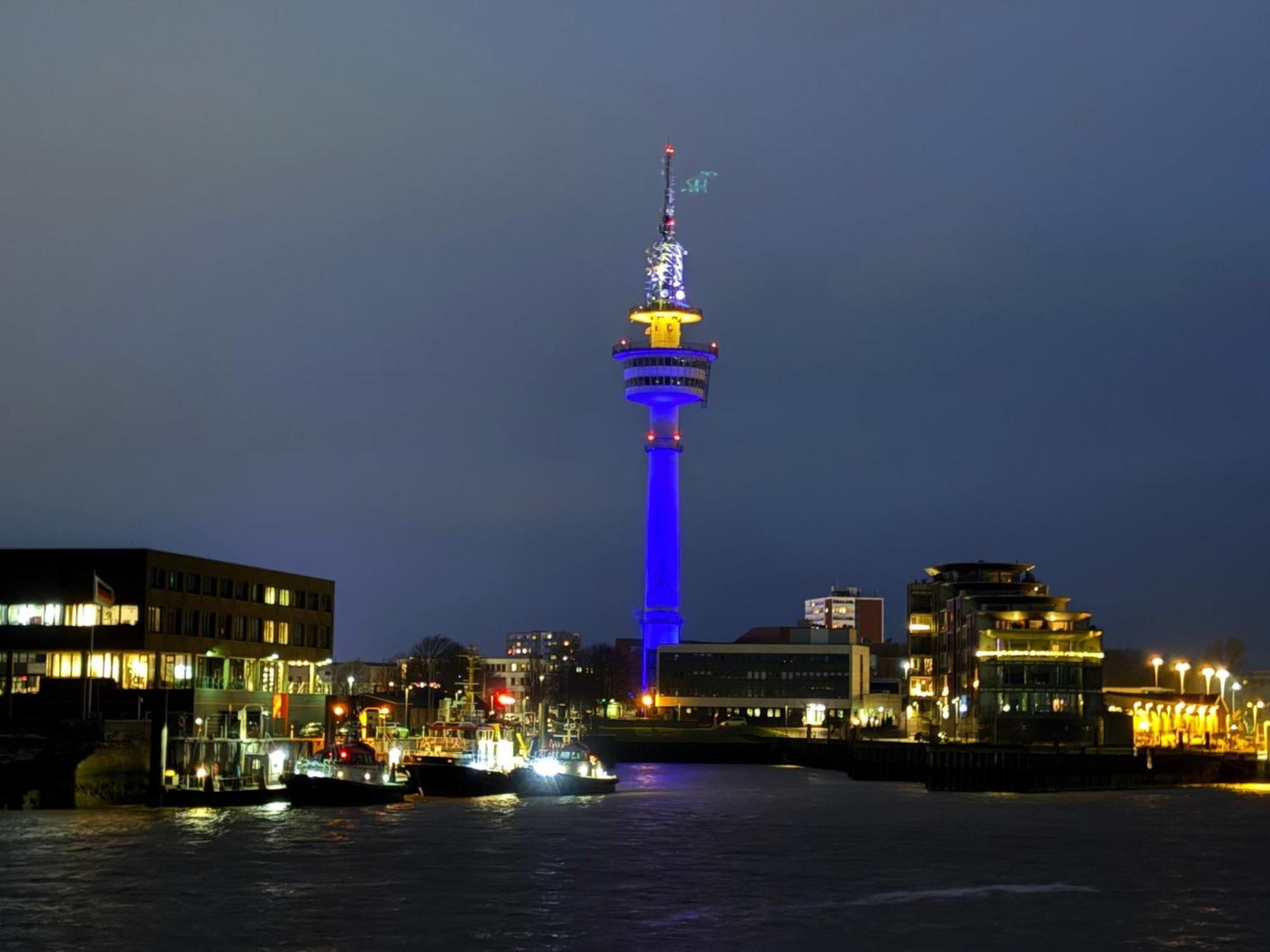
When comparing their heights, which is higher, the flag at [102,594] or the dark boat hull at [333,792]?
the flag at [102,594]

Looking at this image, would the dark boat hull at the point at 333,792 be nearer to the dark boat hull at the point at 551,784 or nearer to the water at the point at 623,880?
the water at the point at 623,880

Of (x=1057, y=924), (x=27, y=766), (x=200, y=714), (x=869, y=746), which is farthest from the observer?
(x=869, y=746)

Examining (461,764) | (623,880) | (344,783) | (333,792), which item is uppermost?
(461,764)

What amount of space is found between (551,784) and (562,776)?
107cm

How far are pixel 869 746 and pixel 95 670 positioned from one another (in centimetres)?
7378

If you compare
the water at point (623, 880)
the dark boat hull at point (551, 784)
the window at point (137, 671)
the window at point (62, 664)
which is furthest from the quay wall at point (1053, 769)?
the window at point (62, 664)

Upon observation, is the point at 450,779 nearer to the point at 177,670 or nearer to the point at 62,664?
the point at 177,670

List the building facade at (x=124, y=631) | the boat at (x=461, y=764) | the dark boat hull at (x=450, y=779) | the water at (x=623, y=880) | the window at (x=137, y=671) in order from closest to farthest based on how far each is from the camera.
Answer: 1. the water at (x=623, y=880)
2. the dark boat hull at (x=450, y=779)
3. the boat at (x=461, y=764)
4. the building facade at (x=124, y=631)
5. the window at (x=137, y=671)

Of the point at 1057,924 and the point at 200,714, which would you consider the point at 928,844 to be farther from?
the point at 200,714

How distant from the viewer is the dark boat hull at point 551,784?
Answer: 407 feet

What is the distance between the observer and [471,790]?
120938 millimetres

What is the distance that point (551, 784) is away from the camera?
125188mm

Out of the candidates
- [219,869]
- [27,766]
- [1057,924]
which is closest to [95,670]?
[27,766]

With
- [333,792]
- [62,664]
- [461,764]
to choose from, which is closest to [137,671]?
[62,664]
